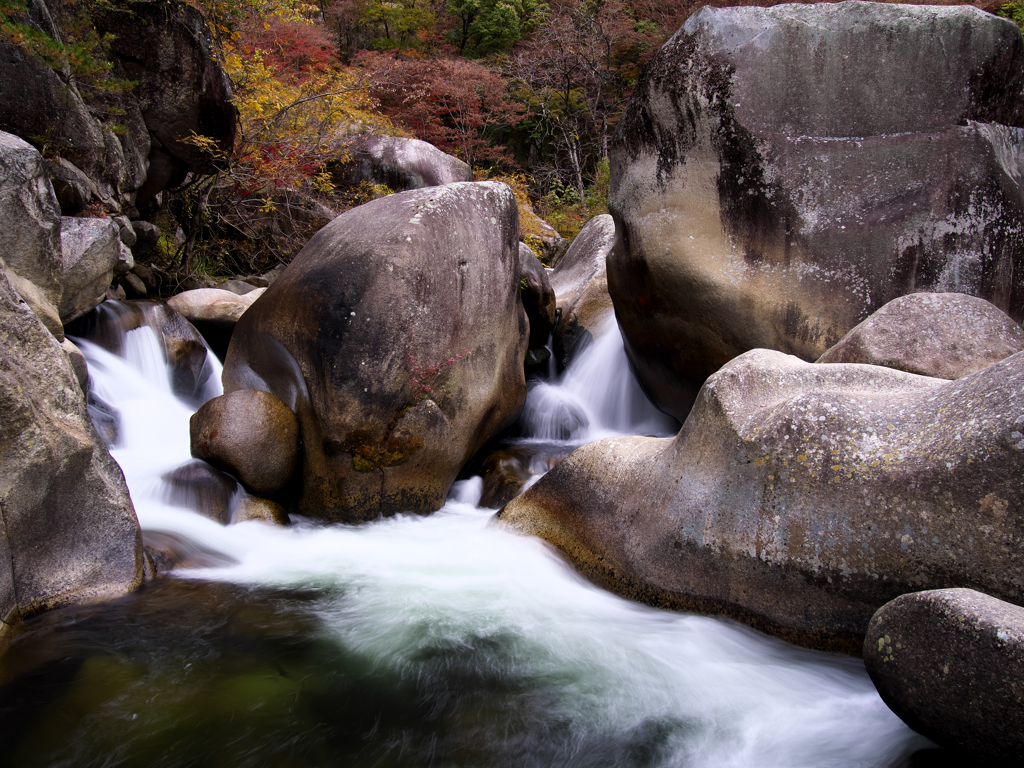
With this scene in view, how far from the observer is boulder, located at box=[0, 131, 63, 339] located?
459cm

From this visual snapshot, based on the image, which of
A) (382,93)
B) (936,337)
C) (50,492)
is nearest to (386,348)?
(50,492)

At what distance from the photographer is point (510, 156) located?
18.3 metres

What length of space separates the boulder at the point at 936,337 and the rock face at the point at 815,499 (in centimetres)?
77

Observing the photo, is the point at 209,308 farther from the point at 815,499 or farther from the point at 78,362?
the point at 815,499

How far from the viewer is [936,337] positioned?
4.06m

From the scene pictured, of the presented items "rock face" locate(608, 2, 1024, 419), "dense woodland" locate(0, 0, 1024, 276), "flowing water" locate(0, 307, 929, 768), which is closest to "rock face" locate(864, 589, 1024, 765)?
"flowing water" locate(0, 307, 929, 768)

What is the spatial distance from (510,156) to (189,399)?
1351 cm

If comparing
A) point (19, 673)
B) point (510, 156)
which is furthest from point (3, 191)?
point (510, 156)

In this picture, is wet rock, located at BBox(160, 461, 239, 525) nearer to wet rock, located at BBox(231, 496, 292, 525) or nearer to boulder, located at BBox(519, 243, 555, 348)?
wet rock, located at BBox(231, 496, 292, 525)

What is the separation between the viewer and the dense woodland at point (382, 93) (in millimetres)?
9023

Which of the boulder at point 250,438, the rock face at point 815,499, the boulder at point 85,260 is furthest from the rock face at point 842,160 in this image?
the boulder at point 85,260

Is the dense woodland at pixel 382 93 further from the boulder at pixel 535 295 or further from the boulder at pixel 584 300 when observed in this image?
the boulder at pixel 584 300

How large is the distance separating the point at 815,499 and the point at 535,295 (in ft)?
17.7

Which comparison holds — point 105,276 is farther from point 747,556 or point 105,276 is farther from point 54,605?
point 747,556
